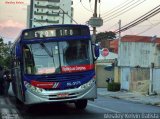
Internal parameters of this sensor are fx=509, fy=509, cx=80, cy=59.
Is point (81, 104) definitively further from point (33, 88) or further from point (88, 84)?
point (33, 88)

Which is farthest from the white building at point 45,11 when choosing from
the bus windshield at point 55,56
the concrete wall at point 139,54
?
the bus windshield at point 55,56

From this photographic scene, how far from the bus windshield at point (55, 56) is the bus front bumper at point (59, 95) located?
732mm

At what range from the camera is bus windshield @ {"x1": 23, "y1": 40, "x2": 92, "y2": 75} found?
17750 mm

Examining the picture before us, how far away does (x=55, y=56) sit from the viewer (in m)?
17.9

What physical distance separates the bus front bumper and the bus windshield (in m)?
0.73

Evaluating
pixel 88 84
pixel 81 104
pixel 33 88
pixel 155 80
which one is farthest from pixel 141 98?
pixel 33 88

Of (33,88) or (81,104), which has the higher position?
(33,88)

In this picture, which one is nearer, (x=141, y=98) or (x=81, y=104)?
(x=81, y=104)

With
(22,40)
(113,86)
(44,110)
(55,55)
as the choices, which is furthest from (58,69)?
(113,86)

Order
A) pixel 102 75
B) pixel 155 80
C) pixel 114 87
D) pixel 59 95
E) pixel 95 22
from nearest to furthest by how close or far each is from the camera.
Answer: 1. pixel 59 95
2. pixel 155 80
3. pixel 114 87
4. pixel 95 22
5. pixel 102 75

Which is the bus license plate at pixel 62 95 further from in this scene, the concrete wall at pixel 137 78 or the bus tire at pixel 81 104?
the concrete wall at pixel 137 78

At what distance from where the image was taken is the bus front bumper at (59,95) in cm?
1745

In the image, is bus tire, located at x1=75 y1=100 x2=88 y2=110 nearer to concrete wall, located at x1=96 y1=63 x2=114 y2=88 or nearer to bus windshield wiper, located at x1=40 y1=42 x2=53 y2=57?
bus windshield wiper, located at x1=40 y1=42 x2=53 y2=57

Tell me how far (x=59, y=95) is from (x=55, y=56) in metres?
1.40
